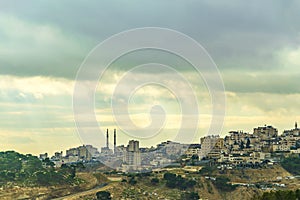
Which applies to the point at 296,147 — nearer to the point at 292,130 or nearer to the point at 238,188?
the point at 292,130

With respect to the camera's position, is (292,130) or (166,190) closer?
(166,190)

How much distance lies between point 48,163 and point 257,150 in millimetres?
37752

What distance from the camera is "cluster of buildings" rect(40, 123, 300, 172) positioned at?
8181cm

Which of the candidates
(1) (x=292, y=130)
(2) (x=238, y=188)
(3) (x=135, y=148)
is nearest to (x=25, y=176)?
(2) (x=238, y=188)

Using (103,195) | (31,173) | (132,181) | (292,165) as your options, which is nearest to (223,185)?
(132,181)

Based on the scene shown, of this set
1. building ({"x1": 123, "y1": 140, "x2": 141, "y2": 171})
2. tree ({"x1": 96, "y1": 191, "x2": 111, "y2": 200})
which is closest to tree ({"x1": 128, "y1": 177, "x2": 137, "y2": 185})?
tree ({"x1": 96, "y1": 191, "x2": 111, "y2": 200})

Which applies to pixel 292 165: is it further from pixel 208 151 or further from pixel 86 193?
pixel 86 193

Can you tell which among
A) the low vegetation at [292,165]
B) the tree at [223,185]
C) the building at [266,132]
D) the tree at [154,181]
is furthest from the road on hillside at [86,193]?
the building at [266,132]

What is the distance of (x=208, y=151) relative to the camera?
91750 millimetres

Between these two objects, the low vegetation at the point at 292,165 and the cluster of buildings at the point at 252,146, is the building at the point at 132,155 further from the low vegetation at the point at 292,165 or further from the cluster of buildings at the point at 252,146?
the low vegetation at the point at 292,165

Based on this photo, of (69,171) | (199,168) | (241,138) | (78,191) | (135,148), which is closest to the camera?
(78,191)

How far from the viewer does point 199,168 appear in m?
69.8

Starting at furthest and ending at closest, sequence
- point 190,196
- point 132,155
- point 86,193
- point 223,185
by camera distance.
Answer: point 132,155 < point 223,185 < point 190,196 < point 86,193

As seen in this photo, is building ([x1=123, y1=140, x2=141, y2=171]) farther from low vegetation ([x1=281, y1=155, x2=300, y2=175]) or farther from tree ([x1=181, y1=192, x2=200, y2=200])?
tree ([x1=181, y1=192, x2=200, y2=200])
